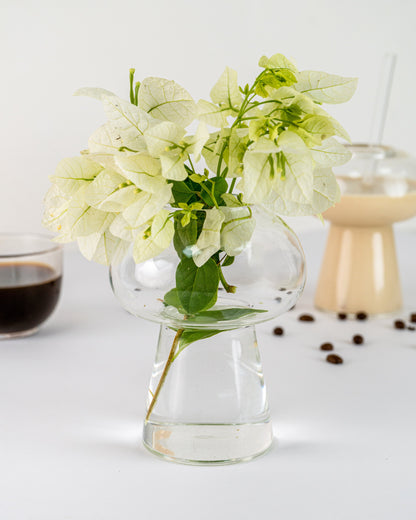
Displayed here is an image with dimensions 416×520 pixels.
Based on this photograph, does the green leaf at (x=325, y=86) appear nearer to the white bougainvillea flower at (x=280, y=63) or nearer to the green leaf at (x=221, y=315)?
the white bougainvillea flower at (x=280, y=63)

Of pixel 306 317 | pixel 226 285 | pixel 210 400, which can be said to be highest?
pixel 226 285

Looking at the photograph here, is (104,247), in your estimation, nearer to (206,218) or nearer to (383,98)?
(206,218)

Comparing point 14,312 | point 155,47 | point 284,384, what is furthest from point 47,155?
point 284,384

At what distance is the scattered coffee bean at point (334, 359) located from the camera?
3.72ft

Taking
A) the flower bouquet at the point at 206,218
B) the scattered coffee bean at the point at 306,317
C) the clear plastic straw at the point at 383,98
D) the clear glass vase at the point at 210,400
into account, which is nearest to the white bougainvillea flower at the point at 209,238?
the flower bouquet at the point at 206,218

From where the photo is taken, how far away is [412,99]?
2307mm

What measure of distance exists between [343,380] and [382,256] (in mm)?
354

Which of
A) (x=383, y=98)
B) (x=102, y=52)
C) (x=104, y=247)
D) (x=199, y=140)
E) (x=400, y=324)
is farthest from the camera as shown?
(x=102, y=52)

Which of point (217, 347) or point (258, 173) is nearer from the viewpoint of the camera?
point (258, 173)

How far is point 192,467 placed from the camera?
31.8 inches

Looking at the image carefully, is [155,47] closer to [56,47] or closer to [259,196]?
[56,47]

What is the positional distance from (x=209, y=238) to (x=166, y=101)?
0.42 ft

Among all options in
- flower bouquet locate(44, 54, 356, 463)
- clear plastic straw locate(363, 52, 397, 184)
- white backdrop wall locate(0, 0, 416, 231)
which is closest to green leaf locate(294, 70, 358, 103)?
flower bouquet locate(44, 54, 356, 463)

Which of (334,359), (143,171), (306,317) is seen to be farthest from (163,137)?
(306,317)
